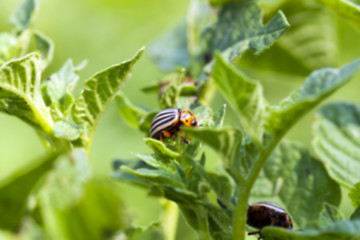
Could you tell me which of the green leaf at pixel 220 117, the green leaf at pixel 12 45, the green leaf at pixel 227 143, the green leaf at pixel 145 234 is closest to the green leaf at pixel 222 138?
the green leaf at pixel 227 143

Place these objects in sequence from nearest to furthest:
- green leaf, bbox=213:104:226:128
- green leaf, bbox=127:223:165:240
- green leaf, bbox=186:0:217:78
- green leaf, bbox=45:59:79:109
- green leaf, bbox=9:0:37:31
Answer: green leaf, bbox=127:223:165:240 < green leaf, bbox=213:104:226:128 < green leaf, bbox=45:59:79:109 < green leaf, bbox=9:0:37:31 < green leaf, bbox=186:0:217:78

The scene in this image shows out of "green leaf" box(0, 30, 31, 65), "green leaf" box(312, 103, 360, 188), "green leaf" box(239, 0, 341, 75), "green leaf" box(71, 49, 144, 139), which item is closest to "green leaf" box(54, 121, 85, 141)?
"green leaf" box(71, 49, 144, 139)

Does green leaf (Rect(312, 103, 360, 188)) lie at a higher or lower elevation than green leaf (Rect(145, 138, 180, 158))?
lower

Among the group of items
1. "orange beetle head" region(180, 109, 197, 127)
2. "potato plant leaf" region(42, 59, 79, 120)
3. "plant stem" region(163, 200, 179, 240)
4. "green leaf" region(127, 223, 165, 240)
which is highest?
"potato plant leaf" region(42, 59, 79, 120)

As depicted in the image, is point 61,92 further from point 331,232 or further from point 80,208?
point 331,232

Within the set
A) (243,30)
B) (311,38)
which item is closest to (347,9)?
(243,30)

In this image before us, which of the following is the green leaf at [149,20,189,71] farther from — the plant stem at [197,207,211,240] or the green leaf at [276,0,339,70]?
the plant stem at [197,207,211,240]

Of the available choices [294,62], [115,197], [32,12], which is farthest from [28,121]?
[294,62]
